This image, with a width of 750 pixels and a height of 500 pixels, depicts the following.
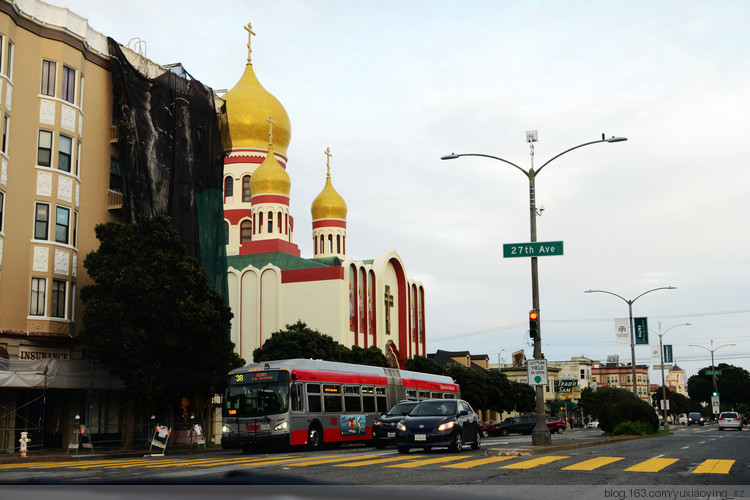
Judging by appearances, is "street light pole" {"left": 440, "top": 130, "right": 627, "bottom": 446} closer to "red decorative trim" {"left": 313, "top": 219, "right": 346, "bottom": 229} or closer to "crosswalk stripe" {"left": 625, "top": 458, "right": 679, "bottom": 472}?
"crosswalk stripe" {"left": 625, "top": 458, "right": 679, "bottom": 472}

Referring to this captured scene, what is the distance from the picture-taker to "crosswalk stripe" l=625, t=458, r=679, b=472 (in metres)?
13.7

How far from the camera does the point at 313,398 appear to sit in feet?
90.0

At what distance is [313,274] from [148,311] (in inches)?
1193

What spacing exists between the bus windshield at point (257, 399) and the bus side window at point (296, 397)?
25 centimetres

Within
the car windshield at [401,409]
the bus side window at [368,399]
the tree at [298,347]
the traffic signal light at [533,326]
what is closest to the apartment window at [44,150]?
the bus side window at [368,399]

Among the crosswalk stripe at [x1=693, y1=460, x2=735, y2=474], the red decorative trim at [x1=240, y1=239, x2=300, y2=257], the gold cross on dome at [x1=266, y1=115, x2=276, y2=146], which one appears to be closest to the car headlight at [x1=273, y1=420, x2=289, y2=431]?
the crosswalk stripe at [x1=693, y1=460, x2=735, y2=474]

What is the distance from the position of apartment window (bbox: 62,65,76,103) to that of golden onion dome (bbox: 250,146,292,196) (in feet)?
103

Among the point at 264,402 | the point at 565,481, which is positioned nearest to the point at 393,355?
the point at 264,402

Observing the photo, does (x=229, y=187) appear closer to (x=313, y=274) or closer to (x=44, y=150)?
(x=313, y=274)

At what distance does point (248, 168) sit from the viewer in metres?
69.6

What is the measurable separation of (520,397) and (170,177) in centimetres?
5004

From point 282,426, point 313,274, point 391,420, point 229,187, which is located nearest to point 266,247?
point 313,274

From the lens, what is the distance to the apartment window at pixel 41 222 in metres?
31.4

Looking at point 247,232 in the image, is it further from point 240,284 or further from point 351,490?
point 351,490
